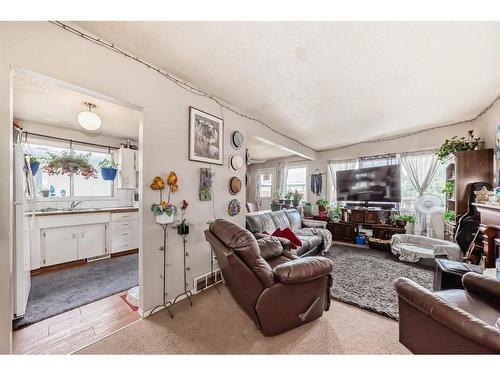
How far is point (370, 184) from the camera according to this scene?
14.4 ft

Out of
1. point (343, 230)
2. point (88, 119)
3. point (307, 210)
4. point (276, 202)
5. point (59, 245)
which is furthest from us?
point (276, 202)

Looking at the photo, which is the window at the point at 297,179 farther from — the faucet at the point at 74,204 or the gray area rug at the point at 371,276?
the faucet at the point at 74,204

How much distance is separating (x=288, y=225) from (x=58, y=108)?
4049 millimetres

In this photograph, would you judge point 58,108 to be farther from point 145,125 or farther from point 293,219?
point 293,219

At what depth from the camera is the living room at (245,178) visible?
53.7 inches

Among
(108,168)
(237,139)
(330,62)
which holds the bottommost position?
(108,168)

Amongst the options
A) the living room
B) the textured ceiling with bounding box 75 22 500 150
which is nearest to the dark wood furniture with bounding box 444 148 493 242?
the living room

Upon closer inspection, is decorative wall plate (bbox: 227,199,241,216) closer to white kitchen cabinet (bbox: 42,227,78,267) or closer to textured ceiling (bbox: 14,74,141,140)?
textured ceiling (bbox: 14,74,141,140)

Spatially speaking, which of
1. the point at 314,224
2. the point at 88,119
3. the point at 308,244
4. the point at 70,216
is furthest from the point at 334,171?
the point at 70,216

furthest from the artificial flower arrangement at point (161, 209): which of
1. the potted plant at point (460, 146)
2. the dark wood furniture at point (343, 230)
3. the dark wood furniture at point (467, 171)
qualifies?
the potted plant at point (460, 146)

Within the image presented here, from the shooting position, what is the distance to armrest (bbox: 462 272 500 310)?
1335mm

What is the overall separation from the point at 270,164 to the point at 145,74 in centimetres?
513
